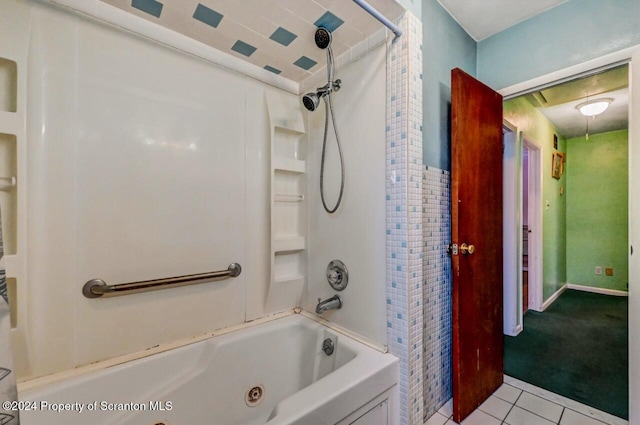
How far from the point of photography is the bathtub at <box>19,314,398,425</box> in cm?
92

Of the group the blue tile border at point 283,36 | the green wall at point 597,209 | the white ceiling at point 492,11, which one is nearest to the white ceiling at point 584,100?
the green wall at point 597,209

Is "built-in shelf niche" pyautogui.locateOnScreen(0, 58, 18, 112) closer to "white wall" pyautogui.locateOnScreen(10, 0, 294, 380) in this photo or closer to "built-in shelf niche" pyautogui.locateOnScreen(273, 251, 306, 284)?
"white wall" pyautogui.locateOnScreen(10, 0, 294, 380)

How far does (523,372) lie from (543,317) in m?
1.48

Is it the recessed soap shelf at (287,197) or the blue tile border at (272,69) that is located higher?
the blue tile border at (272,69)

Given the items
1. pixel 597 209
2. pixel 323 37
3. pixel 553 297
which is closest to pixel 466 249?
pixel 323 37

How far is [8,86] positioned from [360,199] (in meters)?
1.47

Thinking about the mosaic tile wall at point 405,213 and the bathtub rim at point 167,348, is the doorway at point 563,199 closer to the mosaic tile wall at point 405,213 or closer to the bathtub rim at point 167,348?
the mosaic tile wall at point 405,213

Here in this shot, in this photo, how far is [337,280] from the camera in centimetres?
146

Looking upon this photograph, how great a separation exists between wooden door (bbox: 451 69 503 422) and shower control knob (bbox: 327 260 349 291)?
611 millimetres

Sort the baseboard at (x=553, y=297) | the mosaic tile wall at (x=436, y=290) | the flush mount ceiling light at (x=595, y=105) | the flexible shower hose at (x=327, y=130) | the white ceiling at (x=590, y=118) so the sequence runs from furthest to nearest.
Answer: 1. the baseboard at (x=553, y=297)
2. the white ceiling at (x=590, y=118)
3. the flush mount ceiling light at (x=595, y=105)
4. the mosaic tile wall at (x=436, y=290)
5. the flexible shower hose at (x=327, y=130)

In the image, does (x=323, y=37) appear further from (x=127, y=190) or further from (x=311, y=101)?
(x=127, y=190)

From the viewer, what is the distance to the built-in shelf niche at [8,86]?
0.94 m

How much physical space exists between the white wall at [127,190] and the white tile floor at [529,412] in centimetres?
134

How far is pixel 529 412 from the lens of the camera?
1.49 meters
